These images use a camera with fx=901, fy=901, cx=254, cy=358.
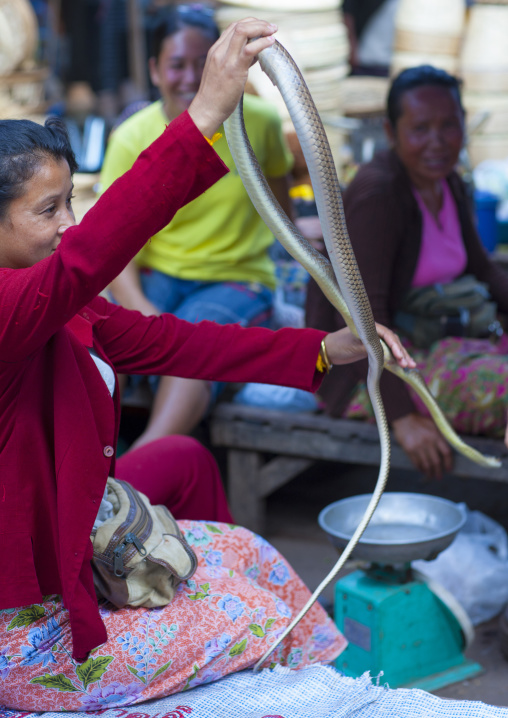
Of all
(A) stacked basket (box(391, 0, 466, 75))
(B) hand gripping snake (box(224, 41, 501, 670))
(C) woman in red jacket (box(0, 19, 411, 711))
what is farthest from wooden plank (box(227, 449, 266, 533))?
(A) stacked basket (box(391, 0, 466, 75))

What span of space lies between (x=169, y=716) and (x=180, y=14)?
2.66 metres

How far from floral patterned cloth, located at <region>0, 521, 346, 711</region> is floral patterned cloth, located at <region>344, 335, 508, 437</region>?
1283 millimetres

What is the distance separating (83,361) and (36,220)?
0.28 m

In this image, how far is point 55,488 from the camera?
1.57 meters

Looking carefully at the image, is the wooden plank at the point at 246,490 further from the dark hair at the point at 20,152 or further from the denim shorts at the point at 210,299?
the dark hair at the point at 20,152

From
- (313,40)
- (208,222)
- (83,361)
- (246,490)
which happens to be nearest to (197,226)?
(208,222)

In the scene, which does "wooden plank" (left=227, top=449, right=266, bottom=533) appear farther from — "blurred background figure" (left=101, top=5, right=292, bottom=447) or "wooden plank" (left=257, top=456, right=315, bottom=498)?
"blurred background figure" (left=101, top=5, right=292, bottom=447)

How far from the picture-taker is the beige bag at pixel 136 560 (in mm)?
1626

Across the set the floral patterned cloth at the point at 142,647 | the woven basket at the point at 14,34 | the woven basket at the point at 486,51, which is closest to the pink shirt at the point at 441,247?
the floral patterned cloth at the point at 142,647

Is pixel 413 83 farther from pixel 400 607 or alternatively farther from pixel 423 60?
pixel 423 60

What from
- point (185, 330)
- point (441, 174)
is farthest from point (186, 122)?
point (441, 174)

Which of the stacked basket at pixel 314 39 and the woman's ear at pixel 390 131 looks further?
the stacked basket at pixel 314 39

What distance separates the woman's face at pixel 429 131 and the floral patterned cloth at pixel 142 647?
5.76 feet

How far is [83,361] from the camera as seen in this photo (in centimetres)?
161
